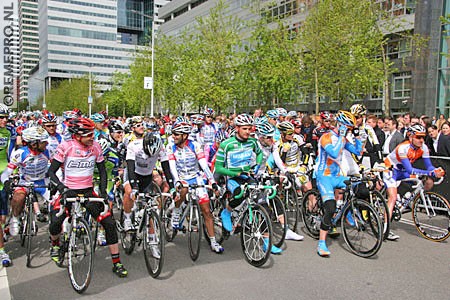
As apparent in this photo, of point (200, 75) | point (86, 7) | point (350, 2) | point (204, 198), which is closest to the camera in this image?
point (204, 198)

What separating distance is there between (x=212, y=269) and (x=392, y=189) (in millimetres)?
3595

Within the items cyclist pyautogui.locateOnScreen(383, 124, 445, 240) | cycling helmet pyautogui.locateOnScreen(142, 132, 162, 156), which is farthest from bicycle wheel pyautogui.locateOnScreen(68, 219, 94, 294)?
cyclist pyautogui.locateOnScreen(383, 124, 445, 240)

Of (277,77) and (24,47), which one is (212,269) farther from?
(24,47)

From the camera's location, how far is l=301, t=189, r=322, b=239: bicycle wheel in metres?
7.45

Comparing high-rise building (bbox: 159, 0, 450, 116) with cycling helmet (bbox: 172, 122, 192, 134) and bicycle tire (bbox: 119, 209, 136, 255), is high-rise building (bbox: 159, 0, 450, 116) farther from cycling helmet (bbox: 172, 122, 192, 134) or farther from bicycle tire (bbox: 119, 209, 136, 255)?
bicycle tire (bbox: 119, 209, 136, 255)

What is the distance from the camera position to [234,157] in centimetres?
658

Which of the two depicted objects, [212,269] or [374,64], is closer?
[212,269]

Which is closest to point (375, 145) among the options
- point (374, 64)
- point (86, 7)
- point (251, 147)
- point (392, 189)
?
point (392, 189)

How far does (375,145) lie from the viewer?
9.45 m

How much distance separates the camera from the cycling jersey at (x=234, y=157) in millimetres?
6570

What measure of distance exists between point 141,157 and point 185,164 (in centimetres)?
70

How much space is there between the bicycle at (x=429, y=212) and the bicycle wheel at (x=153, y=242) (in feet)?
15.0

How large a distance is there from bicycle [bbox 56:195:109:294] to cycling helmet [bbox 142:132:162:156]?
3.61 feet

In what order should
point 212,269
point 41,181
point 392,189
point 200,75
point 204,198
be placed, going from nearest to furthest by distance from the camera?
point 212,269, point 204,198, point 41,181, point 392,189, point 200,75
